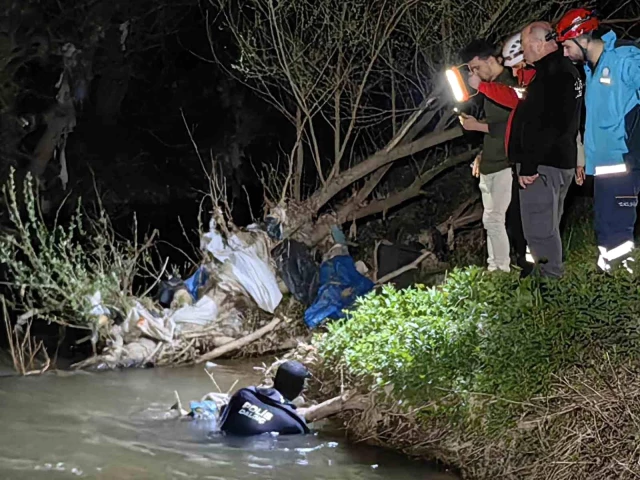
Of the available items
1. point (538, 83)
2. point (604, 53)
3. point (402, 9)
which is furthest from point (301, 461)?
point (402, 9)

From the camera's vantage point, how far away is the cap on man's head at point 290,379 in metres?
5.90

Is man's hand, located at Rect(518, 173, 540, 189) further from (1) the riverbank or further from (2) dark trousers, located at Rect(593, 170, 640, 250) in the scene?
(1) the riverbank

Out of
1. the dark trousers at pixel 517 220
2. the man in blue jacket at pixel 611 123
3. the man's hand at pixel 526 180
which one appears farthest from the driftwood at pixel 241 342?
the man in blue jacket at pixel 611 123

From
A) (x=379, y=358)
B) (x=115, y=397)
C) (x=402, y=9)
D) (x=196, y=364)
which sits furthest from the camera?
(x=402, y=9)

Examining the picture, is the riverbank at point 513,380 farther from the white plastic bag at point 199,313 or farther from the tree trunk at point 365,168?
the tree trunk at point 365,168

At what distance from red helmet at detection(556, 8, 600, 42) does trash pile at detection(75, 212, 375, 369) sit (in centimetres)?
472

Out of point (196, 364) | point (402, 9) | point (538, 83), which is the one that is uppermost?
point (402, 9)

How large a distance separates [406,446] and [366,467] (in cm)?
39

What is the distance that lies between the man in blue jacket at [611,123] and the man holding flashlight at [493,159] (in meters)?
0.94

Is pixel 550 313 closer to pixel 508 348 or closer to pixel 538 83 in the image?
pixel 508 348

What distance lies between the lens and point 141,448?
553 centimetres

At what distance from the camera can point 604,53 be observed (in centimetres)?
545

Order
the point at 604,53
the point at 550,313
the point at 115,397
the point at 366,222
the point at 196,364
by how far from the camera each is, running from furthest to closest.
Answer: the point at 366,222
the point at 196,364
the point at 115,397
the point at 604,53
the point at 550,313

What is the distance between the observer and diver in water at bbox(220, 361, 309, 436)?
5695 mm
